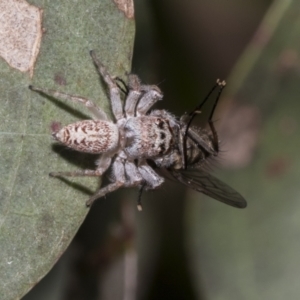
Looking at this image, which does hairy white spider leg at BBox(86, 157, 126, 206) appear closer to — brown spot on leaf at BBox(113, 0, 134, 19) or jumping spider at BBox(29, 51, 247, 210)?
jumping spider at BBox(29, 51, 247, 210)

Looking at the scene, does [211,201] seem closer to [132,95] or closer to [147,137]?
[147,137]

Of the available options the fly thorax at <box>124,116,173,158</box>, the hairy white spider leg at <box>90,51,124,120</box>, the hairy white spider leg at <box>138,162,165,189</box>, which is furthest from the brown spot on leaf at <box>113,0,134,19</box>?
the hairy white spider leg at <box>138,162,165,189</box>

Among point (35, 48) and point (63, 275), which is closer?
point (35, 48)

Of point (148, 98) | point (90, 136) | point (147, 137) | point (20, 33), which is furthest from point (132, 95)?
point (20, 33)

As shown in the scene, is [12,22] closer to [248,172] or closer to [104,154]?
[104,154]

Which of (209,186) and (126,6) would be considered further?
(209,186)

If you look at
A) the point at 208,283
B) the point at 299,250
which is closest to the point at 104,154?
the point at 208,283
